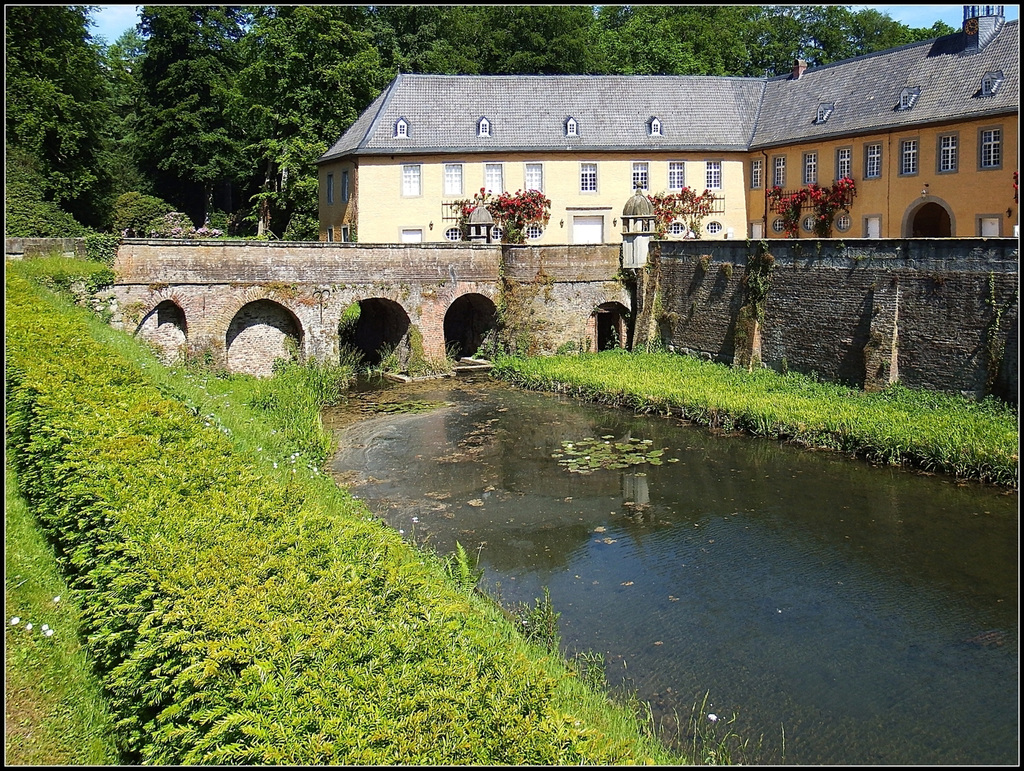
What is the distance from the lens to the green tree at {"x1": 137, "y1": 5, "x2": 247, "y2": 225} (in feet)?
143

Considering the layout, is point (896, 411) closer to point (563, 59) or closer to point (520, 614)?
point (520, 614)

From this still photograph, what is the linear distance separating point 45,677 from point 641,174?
30.1m

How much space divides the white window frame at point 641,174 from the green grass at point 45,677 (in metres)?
28.3

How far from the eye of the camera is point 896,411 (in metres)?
19.0

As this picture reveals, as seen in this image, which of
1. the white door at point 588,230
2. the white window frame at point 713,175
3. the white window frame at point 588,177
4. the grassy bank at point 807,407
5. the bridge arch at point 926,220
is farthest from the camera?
the white window frame at point 713,175

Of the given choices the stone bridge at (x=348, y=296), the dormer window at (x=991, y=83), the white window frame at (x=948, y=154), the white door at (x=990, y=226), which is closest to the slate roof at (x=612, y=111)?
the white window frame at (x=948, y=154)

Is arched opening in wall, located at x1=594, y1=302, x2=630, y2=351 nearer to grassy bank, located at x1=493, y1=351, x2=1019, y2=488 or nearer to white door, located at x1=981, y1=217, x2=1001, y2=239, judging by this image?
grassy bank, located at x1=493, y1=351, x2=1019, y2=488

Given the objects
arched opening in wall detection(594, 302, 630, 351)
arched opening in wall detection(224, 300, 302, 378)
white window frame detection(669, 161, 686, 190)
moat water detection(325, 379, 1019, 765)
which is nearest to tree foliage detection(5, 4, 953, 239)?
arched opening in wall detection(224, 300, 302, 378)

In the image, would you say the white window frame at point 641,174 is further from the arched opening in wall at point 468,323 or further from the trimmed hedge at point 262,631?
the trimmed hedge at point 262,631

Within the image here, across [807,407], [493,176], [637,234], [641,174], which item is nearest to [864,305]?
[807,407]

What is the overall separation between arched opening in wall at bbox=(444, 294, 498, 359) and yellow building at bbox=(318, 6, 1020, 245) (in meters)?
2.71

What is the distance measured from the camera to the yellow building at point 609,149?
3127 centimetres

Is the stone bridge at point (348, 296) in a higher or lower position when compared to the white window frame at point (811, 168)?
lower

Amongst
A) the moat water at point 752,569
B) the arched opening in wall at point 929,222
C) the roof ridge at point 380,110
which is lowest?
the moat water at point 752,569
